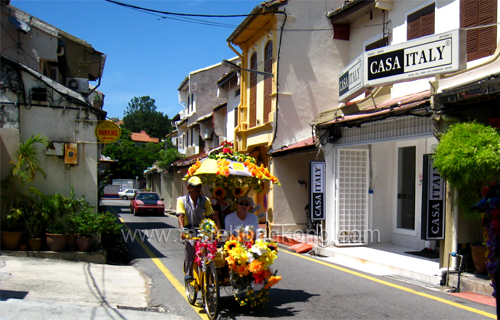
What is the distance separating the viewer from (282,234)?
16219 millimetres

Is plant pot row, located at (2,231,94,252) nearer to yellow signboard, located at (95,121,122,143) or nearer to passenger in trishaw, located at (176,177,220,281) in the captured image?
yellow signboard, located at (95,121,122,143)

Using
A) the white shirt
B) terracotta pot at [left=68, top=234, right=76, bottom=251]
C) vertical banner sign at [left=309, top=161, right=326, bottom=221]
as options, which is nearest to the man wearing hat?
the white shirt

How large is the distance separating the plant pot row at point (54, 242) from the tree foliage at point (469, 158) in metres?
8.01

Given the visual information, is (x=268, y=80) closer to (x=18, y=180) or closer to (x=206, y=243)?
(x=18, y=180)

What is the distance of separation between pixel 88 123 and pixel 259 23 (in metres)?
9.19

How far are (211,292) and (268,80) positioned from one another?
41.6ft

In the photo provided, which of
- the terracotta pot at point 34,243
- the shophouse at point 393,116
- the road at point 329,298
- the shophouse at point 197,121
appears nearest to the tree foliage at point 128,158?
the shophouse at point 197,121

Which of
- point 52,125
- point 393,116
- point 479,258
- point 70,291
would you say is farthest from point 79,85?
point 479,258

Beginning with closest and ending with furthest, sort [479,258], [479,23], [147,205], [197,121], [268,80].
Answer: [479,258] → [479,23] → [268,80] → [147,205] → [197,121]

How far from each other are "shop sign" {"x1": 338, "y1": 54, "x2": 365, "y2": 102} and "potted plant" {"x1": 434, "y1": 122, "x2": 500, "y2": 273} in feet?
9.73

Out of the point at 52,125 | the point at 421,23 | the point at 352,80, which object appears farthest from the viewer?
the point at 421,23

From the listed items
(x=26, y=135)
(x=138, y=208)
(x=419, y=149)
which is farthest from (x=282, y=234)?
(x=138, y=208)

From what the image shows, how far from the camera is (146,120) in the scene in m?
87.5

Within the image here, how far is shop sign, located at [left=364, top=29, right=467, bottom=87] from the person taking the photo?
27.1 ft
